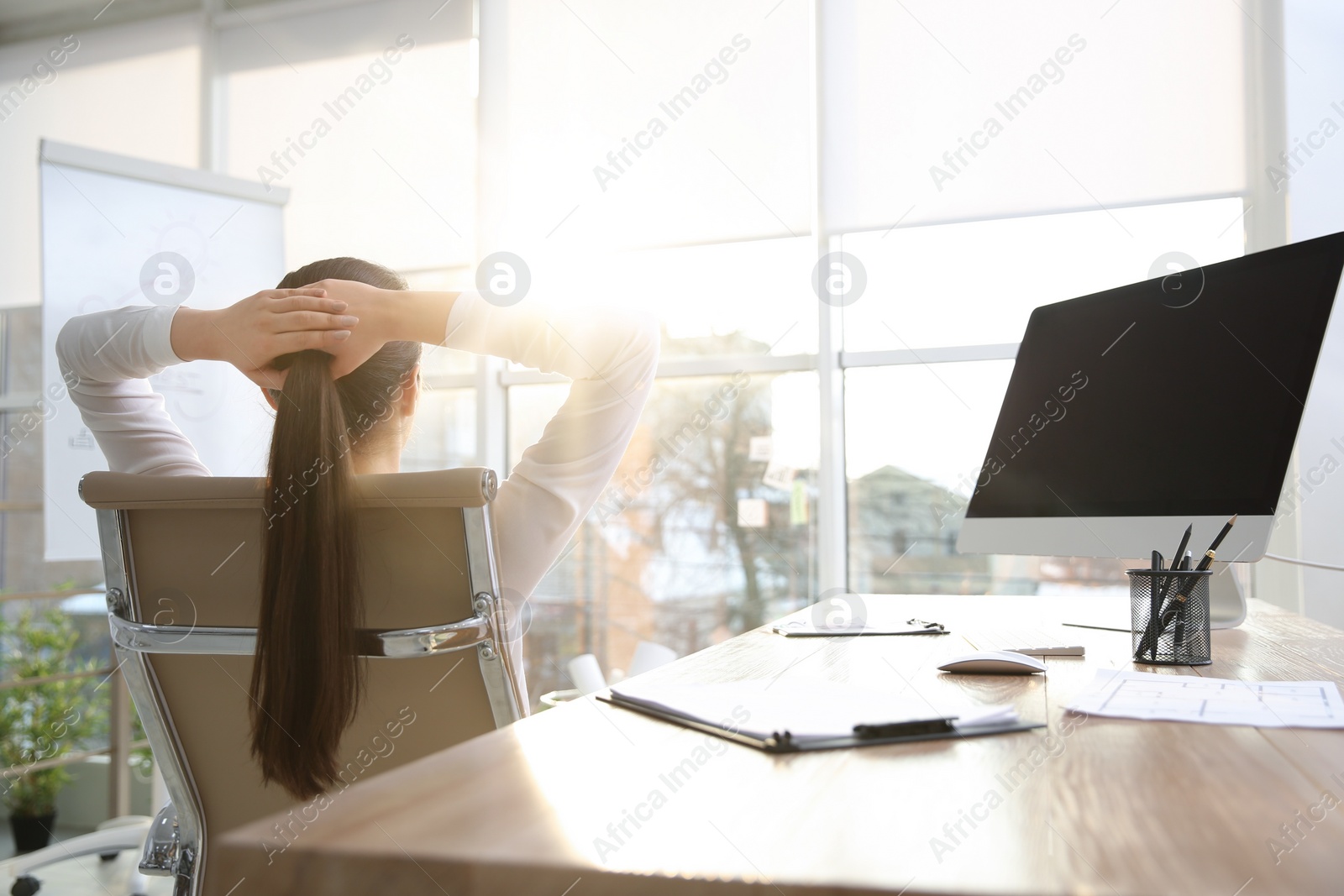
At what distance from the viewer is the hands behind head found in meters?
1.08

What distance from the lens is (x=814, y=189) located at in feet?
10.8

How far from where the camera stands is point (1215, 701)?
0.71m

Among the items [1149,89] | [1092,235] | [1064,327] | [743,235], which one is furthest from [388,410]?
[1149,89]

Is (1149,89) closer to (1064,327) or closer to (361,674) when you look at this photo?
(1064,327)

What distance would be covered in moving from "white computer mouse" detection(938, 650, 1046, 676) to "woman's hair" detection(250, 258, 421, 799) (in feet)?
1.96

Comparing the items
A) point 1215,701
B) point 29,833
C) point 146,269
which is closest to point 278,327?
point 1215,701

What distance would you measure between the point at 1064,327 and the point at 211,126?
3.84 m

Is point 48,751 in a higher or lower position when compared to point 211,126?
lower

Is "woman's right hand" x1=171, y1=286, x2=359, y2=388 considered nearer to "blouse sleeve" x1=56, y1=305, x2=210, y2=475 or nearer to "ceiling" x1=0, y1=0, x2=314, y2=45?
"blouse sleeve" x1=56, y1=305, x2=210, y2=475

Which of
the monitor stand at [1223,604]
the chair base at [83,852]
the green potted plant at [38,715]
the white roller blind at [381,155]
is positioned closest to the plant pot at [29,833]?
the green potted plant at [38,715]

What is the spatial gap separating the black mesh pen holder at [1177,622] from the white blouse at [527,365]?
66cm

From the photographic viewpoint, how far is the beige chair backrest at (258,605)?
0.88 m

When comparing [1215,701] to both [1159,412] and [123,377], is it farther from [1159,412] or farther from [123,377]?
[123,377]

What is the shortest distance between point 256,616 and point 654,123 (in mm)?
2903
